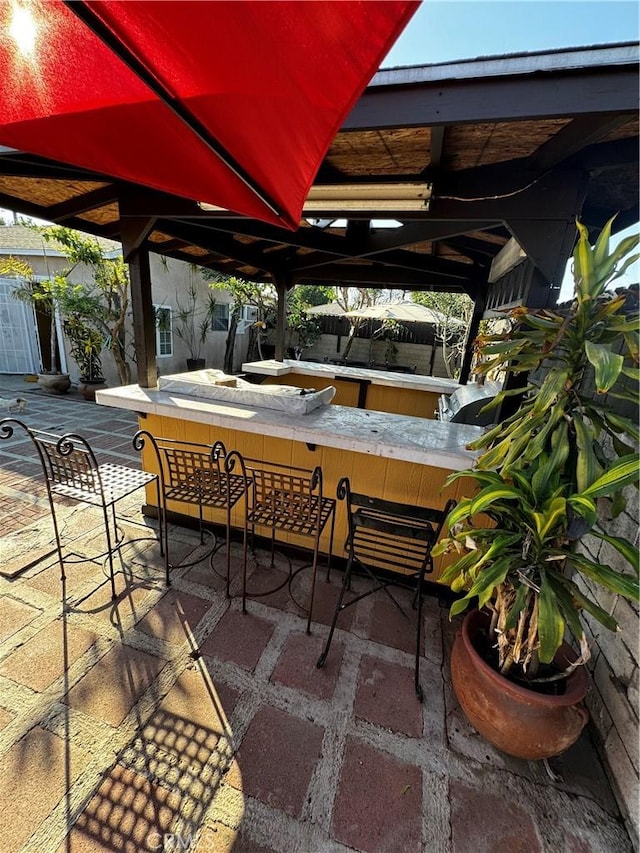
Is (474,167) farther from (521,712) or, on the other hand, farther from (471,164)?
(521,712)

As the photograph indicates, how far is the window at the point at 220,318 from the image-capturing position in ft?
38.1

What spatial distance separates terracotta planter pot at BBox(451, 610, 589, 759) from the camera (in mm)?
1423

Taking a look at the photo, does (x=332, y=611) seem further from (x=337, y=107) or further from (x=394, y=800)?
(x=337, y=107)

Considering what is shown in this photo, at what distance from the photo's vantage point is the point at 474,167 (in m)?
2.04

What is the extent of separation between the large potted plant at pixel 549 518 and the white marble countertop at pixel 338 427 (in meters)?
0.52

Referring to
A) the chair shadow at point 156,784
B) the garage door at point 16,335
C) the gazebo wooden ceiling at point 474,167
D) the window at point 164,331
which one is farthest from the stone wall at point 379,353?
the chair shadow at point 156,784

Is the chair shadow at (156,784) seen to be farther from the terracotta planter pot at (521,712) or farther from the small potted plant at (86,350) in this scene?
the small potted plant at (86,350)

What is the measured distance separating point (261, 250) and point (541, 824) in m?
5.66

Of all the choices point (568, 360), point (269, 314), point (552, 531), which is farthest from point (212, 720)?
point (269, 314)

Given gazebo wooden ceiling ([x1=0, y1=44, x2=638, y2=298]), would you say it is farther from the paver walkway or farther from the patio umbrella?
the patio umbrella

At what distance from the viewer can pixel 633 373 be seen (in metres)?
1.24

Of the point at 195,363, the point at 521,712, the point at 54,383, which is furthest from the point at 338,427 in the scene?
the point at 195,363

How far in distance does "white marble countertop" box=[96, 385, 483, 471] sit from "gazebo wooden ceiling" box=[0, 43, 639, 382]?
3.34 feet

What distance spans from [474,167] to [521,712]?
282 centimetres
